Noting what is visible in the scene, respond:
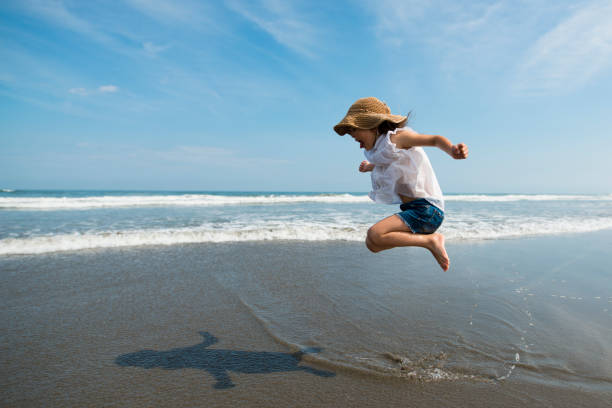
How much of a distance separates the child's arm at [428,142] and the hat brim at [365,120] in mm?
152

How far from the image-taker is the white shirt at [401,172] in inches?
119

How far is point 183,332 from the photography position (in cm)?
326

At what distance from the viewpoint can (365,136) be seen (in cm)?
317

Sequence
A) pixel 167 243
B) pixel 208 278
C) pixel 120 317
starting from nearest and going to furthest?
pixel 120 317
pixel 208 278
pixel 167 243

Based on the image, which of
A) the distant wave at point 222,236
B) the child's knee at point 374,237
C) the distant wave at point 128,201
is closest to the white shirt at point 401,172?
the child's knee at point 374,237

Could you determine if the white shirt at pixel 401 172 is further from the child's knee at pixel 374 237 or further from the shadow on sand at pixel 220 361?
the shadow on sand at pixel 220 361

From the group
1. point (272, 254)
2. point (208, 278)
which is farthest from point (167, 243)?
point (208, 278)

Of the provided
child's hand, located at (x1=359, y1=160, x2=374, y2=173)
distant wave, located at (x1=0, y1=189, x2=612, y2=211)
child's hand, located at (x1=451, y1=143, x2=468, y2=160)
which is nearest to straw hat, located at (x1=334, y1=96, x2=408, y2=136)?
child's hand, located at (x1=359, y1=160, x2=374, y2=173)

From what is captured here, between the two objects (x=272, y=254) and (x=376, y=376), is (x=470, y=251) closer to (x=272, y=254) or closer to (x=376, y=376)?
(x=272, y=254)

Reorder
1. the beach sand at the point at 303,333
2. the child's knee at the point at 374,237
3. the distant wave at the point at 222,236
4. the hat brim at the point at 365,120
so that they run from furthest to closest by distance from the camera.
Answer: the distant wave at the point at 222,236 → the child's knee at the point at 374,237 → the hat brim at the point at 365,120 → the beach sand at the point at 303,333

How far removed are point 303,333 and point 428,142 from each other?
2.02 metres

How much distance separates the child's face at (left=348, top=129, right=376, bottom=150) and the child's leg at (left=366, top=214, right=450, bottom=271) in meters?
0.71

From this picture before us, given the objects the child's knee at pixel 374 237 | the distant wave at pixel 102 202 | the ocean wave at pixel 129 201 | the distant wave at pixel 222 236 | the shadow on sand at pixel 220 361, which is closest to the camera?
the shadow on sand at pixel 220 361

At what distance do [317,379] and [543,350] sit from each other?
1.97 metres
